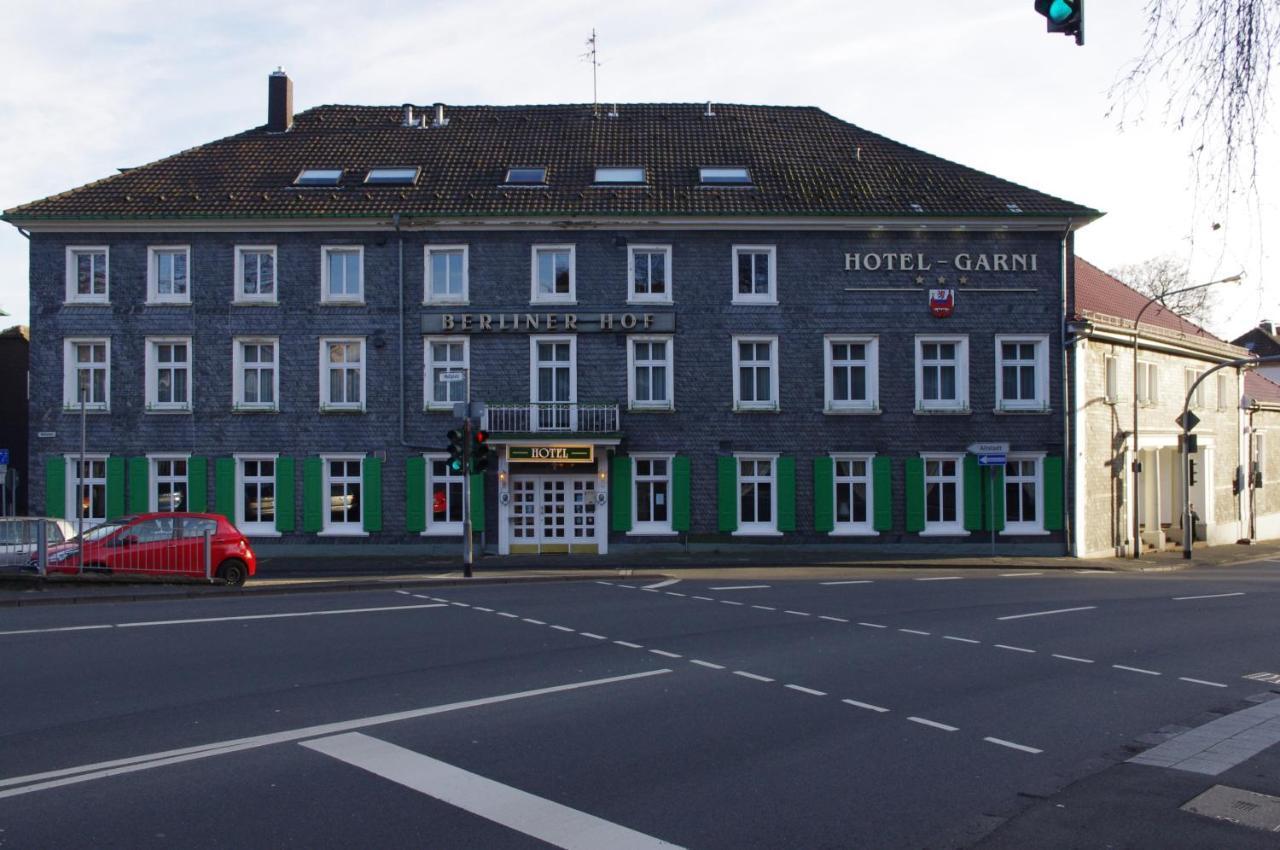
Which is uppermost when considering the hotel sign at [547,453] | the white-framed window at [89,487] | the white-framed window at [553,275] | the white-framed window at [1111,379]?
the white-framed window at [553,275]

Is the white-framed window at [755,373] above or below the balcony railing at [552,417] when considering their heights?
above

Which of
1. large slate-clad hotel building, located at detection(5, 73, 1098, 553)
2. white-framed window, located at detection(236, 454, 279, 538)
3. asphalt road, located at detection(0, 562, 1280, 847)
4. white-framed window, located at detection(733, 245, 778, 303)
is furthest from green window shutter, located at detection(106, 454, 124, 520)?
white-framed window, located at detection(733, 245, 778, 303)

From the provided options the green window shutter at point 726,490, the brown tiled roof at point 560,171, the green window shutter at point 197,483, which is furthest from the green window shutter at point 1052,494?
the green window shutter at point 197,483

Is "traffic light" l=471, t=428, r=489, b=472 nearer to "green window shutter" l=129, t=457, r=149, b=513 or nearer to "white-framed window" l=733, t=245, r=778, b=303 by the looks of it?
"white-framed window" l=733, t=245, r=778, b=303

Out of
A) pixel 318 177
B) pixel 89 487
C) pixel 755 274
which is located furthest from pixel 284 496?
pixel 755 274

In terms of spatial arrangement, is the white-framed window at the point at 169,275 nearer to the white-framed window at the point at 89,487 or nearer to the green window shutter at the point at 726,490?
the white-framed window at the point at 89,487

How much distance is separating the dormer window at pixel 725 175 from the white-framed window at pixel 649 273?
270cm

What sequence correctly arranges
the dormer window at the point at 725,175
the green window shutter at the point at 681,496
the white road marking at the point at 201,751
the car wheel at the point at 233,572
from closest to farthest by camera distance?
1. the white road marking at the point at 201,751
2. the car wheel at the point at 233,572
3. the green window shutter at the point at 681,496
4. the dormer window at the point at 725,175

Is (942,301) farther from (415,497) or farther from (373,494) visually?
(373,494)

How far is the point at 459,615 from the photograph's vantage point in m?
17.3

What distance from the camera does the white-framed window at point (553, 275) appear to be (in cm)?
3119

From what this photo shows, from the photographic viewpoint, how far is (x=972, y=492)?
102ft

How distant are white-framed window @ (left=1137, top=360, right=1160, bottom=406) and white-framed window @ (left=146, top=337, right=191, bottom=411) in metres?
28.4

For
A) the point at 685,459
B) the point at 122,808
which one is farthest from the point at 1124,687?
the point at 685,459
